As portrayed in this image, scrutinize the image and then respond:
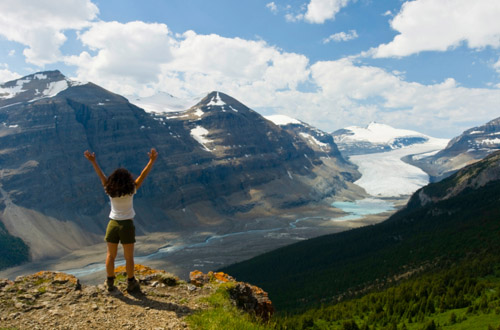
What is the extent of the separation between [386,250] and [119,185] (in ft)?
348

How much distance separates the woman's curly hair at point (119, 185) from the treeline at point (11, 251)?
19548 centimetres

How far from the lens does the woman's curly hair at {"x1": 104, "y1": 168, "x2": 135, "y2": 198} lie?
42.7 ft

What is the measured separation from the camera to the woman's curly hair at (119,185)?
13.0 metres

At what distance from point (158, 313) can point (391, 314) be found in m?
32.2

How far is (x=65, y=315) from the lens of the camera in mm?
11555

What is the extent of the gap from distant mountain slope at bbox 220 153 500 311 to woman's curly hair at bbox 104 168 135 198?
69137 mm

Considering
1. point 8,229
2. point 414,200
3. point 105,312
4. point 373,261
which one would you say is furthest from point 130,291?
point 8,229

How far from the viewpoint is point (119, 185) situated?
13.0 metres

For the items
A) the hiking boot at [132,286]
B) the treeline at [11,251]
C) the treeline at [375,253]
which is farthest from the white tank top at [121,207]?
the treeline at [11,251]

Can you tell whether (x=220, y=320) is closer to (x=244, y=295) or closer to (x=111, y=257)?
(x=111, y=257)

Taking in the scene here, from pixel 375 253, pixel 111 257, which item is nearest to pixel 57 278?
pixel 111 257

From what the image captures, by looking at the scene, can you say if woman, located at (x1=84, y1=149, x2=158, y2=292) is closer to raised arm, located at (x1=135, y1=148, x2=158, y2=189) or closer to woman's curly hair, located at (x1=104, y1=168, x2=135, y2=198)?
woman's curly hair, located at (x1=104, y1=168, x2=135, y2=198)

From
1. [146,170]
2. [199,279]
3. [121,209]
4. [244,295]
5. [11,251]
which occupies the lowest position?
[11,251]

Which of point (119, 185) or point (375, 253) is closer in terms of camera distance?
point (119, 185)
